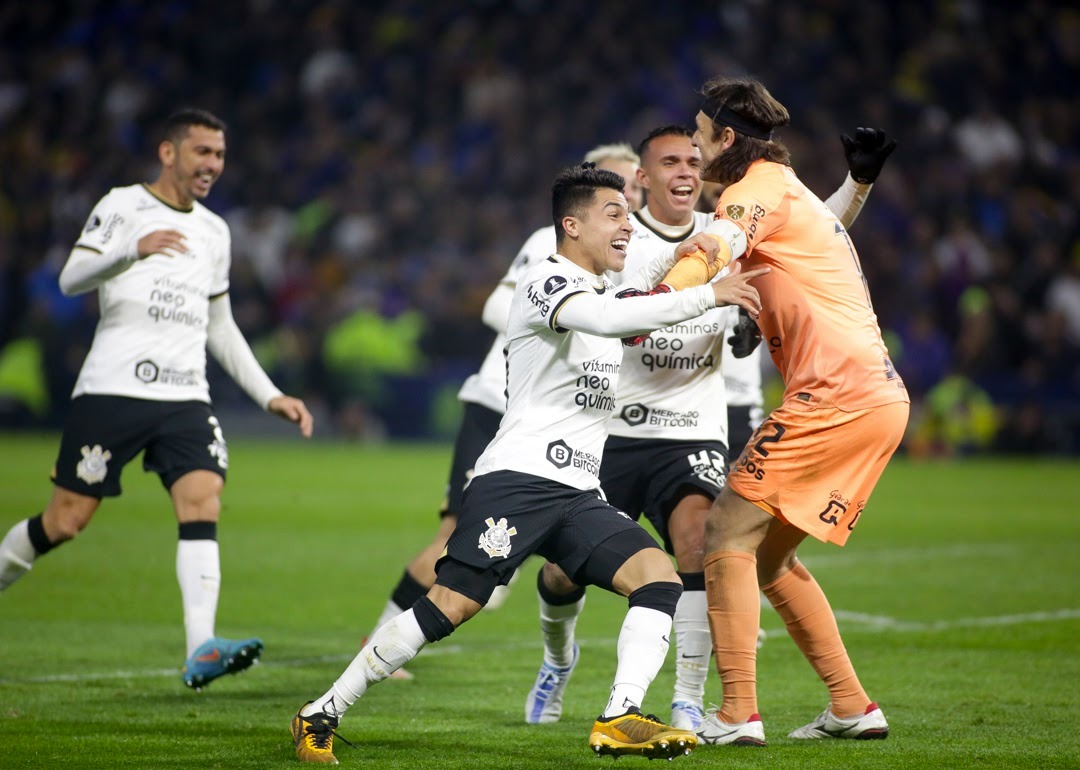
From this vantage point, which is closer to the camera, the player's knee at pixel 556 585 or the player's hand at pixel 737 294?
the player's hand at pixel 737 294

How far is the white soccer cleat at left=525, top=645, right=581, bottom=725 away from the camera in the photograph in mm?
6207

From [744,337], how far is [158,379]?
292 cm

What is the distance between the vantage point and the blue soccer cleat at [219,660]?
6422mm

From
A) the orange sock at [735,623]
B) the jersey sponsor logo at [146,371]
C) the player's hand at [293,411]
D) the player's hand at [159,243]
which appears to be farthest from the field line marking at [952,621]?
the player's hand at [159,243]

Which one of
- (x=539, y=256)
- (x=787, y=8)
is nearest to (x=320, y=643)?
(x=539, y=256)

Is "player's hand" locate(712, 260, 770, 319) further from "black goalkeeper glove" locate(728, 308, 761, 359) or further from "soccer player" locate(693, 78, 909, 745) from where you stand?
"black goalkeeper glove" locate(728, 308, 761, 359)

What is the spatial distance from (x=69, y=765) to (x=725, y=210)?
123 inches

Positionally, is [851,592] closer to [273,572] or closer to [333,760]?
[273,572]

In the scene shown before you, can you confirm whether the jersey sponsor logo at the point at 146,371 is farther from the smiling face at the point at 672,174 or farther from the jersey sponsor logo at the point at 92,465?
the smiling face at the point at 672,174

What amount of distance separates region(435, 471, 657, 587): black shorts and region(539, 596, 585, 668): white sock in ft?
3.20

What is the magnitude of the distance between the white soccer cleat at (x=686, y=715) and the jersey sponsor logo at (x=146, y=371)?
3.06 metres

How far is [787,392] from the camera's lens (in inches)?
219

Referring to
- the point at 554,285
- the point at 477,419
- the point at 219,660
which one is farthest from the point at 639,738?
the point at 477,419

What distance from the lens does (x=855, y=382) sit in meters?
5.47
